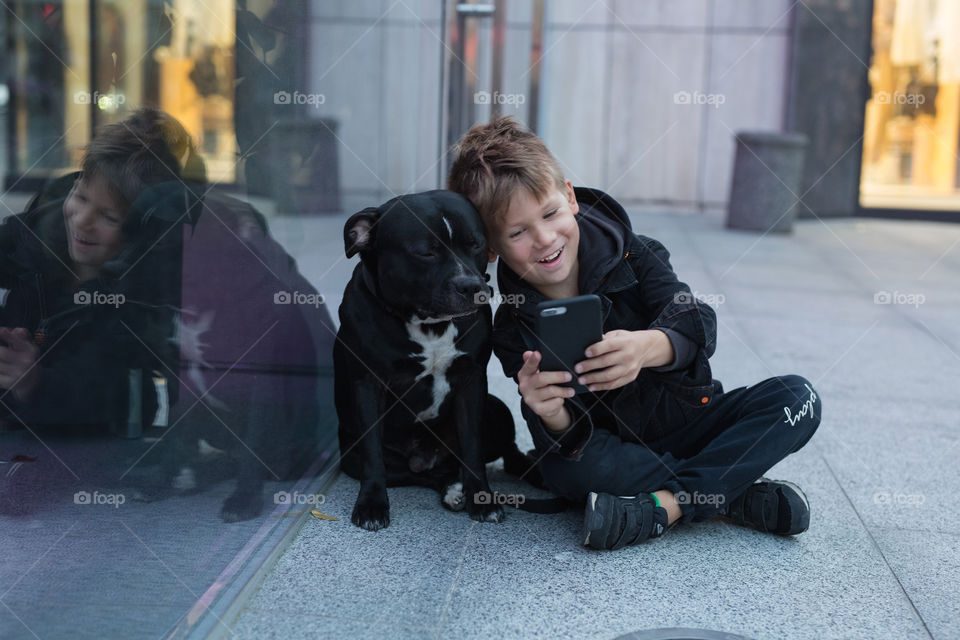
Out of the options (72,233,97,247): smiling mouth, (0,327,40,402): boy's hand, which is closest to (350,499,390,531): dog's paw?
(0,327,40,402): boy's hand

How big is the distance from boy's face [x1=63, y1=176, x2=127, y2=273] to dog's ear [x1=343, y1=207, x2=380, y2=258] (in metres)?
0.66

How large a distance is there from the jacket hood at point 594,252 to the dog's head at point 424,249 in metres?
0.12

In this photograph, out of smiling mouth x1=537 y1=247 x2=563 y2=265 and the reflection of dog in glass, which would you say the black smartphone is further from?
the reflection of dog in glass

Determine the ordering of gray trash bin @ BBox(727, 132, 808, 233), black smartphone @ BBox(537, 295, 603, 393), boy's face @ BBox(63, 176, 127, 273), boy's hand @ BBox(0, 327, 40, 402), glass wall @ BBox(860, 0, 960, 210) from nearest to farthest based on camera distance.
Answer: boy's hand @ BBox(0, 327, 40, 402), boy's face @ BBox(63, 176, 127, 273), black smartphone @ BBox(537, 295, 603, 393), gray trash bin @ BBox(727, 132, 808, 233), glass wall @ BBox(860, 0, 960, 210)

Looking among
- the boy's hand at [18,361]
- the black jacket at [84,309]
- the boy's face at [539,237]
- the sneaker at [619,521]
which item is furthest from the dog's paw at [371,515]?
the boy's hand at [18,361]

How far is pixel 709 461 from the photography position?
9.34 feet

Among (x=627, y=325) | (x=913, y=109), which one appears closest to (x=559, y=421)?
(x=627, y=325)

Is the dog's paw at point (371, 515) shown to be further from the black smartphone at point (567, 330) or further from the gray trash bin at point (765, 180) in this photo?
the gray trash bin at point (765, 180)

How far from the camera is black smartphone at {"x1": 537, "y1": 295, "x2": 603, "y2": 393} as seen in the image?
246 centimetres

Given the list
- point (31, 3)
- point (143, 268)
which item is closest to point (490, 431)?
point (143, 268)

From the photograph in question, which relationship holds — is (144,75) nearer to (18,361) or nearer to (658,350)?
(18,361)

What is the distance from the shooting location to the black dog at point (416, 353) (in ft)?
9.03

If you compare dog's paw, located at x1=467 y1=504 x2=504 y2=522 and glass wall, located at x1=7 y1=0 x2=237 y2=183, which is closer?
glass wall, located at x1=7 y1=0 x2=237 y2=183

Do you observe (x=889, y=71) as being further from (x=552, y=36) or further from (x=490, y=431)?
(x=490, y=431)
